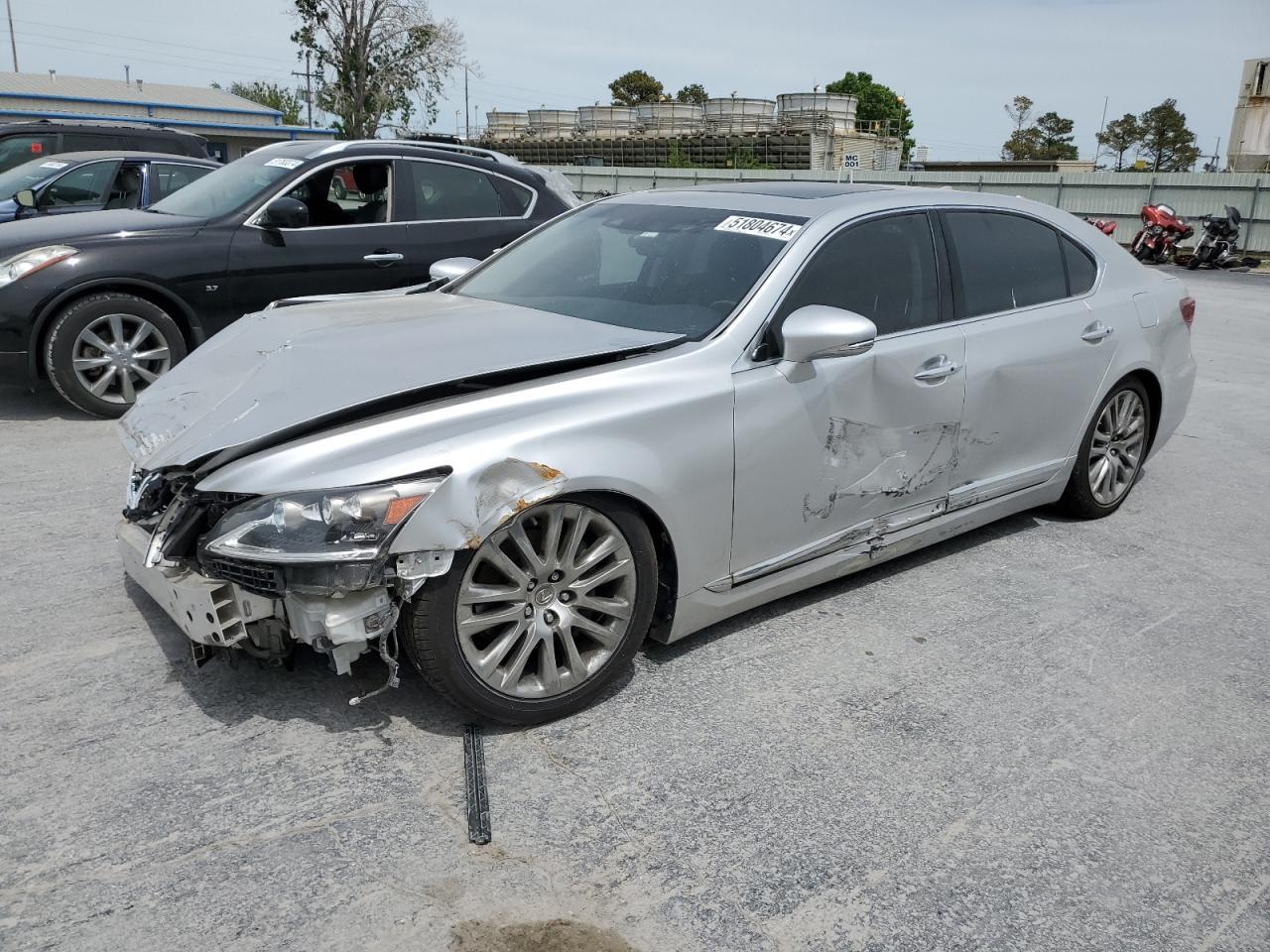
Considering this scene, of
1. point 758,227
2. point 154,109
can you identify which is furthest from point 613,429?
point 154,109

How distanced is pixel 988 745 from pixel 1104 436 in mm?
2521

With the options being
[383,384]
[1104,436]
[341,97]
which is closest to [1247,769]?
[1104,436]

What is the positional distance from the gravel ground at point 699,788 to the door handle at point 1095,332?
1223mm

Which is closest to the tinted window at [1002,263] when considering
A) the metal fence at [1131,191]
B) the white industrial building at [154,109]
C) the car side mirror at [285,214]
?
the car side mirror at [285,214]

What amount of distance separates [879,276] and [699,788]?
213cm

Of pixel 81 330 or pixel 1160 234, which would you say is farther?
pixel 1160 234

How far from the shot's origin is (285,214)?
686 centimetres

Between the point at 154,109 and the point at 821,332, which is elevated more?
the point at 154,109

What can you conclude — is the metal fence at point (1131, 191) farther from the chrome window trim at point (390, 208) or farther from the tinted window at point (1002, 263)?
the tinted window at point (1002, 263)

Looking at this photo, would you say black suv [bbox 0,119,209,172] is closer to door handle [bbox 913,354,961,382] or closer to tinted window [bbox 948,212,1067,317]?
tinted window [bbox 948,212,1067,317]

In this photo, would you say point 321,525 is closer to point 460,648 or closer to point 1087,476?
point 460,648

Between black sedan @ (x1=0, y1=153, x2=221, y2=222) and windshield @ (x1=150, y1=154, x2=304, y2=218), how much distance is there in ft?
5.34

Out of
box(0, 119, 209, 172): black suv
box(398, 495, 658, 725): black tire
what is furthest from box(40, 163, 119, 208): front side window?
box(398, 495, 658, 725): black tire

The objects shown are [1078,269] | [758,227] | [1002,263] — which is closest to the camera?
[758,227]
